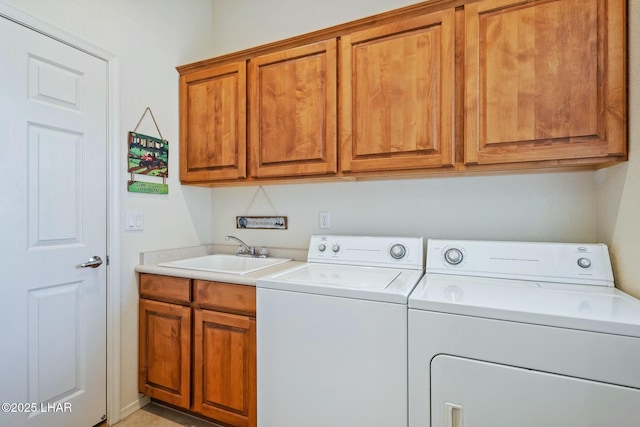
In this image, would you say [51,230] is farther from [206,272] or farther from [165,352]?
[165,352]

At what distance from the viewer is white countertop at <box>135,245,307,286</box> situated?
1.59 metres

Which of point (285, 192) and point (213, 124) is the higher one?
point (213, 124)

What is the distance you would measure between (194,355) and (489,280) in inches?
64.1

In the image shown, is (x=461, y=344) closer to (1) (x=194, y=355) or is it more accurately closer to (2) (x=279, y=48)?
(1) (x=194, y=355)

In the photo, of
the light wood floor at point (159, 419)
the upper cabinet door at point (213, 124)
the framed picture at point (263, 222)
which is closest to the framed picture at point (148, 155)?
the upper cabinet door at point (213, 124)

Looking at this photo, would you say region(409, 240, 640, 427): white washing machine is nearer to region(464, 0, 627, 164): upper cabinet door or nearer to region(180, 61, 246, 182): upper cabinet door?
region(464, 0, 627, 164): upper cabinet door

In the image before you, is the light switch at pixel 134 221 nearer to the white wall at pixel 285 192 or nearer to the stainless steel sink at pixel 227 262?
the white wall at pixel 285 192

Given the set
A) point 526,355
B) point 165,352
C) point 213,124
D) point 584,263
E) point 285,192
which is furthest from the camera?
point 285,192

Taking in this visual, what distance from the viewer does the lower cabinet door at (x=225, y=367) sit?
1.54 m

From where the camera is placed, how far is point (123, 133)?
1.82m

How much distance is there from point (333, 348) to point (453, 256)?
774mm

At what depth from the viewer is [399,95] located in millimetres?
1522

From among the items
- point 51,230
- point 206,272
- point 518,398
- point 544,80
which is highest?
point 544,80

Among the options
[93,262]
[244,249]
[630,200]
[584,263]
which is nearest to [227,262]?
[244,249]
